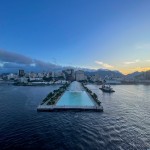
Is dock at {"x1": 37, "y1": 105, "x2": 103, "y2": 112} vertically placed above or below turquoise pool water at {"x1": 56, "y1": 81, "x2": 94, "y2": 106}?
below

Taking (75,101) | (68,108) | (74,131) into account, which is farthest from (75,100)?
(74,131)

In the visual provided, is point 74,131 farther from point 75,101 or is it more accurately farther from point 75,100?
point 75,100

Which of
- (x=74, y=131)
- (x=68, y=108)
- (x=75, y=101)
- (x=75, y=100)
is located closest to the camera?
(x=74, y=131)

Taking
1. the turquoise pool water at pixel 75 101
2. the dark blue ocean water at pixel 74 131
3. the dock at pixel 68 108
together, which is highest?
the turquoise pool water at pixel 75 101

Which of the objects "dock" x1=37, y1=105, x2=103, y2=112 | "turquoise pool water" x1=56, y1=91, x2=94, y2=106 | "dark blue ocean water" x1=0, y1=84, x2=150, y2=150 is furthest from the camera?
"turquoise pool water" x1=56, y1=91, x2=94, y2=106

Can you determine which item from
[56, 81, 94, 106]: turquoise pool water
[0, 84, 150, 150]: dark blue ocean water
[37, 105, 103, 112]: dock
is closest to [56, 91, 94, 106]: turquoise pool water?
[56, 81, 94, 106]: turquoise pool water

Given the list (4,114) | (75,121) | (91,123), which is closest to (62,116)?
(75,121)

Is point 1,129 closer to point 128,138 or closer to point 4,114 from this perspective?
point 4,114

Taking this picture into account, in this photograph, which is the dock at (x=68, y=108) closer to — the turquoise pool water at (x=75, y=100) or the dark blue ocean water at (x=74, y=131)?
the dark blue ocean water at (x=74, y=131)

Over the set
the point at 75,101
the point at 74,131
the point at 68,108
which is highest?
the point at 75,101

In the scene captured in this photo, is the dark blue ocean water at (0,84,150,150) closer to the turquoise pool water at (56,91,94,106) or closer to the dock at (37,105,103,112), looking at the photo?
the dock at (37,105,103,112)

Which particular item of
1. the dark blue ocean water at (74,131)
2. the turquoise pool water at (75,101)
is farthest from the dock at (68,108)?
the turquoise pool water at (75,101)
